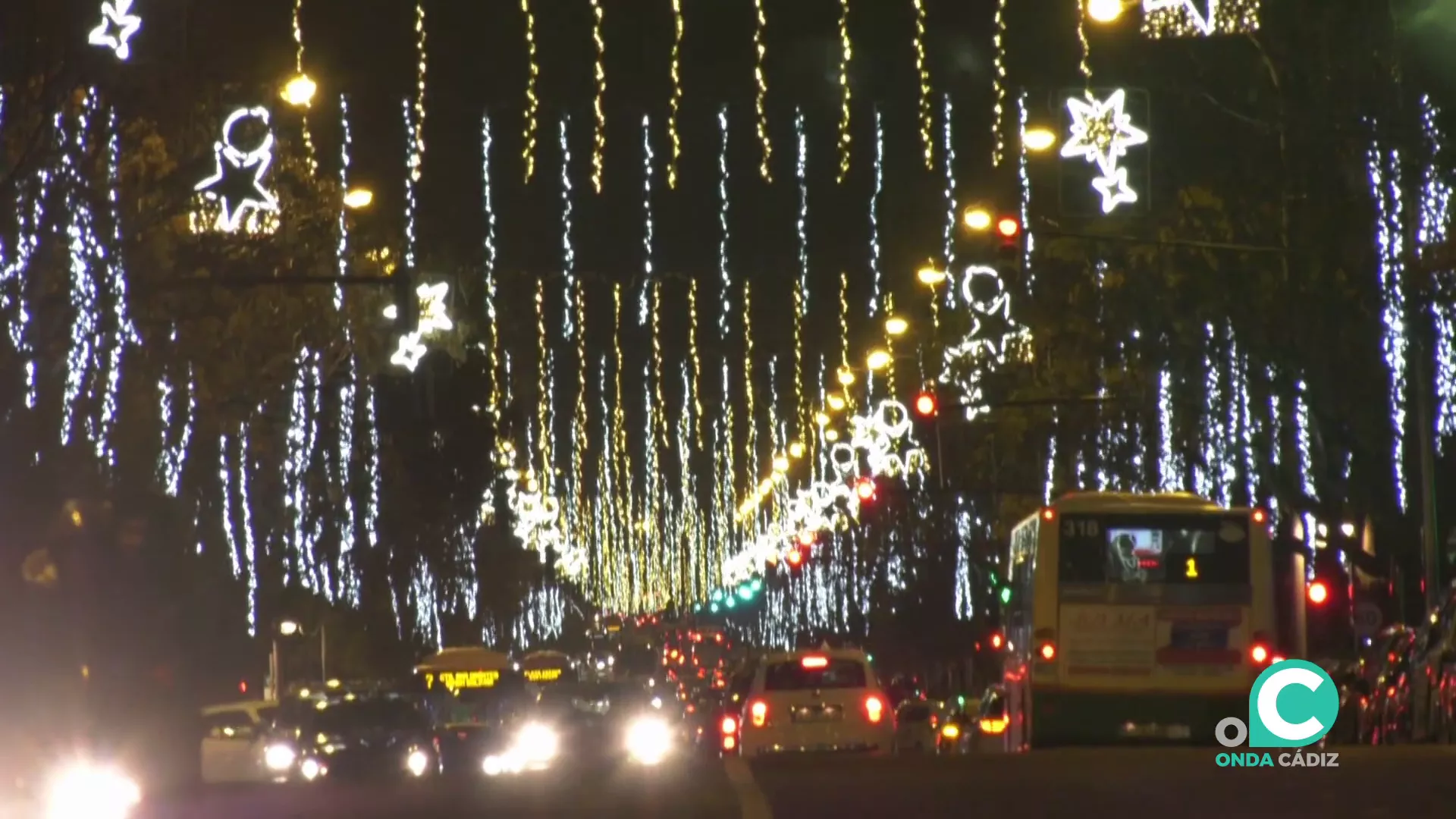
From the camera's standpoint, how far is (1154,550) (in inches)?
993

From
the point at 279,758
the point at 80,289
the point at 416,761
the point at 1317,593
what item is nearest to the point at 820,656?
the point at 416,761

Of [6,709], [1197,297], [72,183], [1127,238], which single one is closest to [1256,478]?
[1197,297]

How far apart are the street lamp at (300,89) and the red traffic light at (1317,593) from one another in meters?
16.0

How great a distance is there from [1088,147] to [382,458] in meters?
29.6

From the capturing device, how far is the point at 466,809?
13.2 meters

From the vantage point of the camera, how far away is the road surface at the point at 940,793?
12359mm

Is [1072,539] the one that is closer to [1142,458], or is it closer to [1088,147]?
[1088,147]

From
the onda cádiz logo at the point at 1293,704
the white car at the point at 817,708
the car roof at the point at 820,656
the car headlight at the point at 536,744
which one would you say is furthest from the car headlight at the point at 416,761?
the onda cádiz logo at the point at 1293,704

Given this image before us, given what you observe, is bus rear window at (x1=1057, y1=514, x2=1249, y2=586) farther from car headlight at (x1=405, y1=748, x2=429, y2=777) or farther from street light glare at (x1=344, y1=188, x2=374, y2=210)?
street light glare at (x1=344, y1=188, x2=374, y2=210)

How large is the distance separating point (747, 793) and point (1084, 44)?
62.0 feet

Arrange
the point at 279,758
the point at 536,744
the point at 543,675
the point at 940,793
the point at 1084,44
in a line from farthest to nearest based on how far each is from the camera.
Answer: the point at 543,675 < the point at 536,744 < the point at 1084,44 < the point at 279,758 < the point at 940,793

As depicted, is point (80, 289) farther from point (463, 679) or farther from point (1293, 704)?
point (463, 679)

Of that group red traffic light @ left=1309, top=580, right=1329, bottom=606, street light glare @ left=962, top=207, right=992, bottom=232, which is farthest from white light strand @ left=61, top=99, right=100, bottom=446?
red traffic light @ left=1309, top=580, right=1329, bottom=606

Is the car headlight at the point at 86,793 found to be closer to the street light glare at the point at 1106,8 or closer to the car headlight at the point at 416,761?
the car headlight at the point at 416,761
